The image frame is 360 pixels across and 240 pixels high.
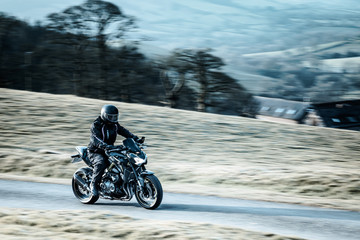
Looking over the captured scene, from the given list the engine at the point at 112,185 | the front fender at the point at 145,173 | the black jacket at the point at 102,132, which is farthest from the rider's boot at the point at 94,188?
the front fender at the point at 145,173

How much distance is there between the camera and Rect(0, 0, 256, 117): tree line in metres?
35.4

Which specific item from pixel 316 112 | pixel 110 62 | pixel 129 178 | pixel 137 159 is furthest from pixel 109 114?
pixel 316 112

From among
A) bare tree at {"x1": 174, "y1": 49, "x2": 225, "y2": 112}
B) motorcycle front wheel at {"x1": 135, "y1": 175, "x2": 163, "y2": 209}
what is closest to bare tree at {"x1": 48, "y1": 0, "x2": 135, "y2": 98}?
bare tree at {"x1": 174, "y1": 49, "x2": 225, "y2": 112}

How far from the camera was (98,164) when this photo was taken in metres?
8.80

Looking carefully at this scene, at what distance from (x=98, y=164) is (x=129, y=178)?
0.65 m

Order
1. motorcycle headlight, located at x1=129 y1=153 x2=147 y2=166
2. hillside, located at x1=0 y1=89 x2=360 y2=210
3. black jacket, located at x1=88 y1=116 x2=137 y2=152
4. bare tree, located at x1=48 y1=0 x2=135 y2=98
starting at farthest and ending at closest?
bare tree, located at x1=48 y1=0 x2=135 y2=98
hillside, located at x1=0 y1=89 x2=360 y2=210
black jacket, located at x1=88 y1=116 x2=137 y2=152
motorcycle headlight, located at x1=129 y1=153 x2=147 y2=166

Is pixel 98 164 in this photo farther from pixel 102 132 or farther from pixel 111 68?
pixel 111 68

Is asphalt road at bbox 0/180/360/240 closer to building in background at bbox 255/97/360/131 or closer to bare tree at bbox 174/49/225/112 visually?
bare tree at bbox 174/49/225/112

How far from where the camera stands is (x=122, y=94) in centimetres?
3594

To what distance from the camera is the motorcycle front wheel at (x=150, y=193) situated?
27.5 ft

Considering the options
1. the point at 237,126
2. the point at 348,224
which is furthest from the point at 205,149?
the point at 348,224

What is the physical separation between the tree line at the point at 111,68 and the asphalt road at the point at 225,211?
81.2 feet

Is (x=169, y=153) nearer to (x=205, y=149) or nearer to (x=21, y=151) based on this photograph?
(x=205, y=149)

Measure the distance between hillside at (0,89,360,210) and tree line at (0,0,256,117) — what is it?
9259 mm
